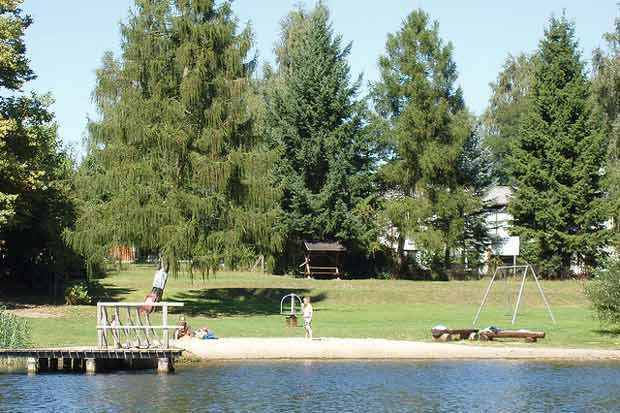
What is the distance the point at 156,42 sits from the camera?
4875 centimetres

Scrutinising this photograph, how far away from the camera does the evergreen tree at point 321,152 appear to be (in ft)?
237

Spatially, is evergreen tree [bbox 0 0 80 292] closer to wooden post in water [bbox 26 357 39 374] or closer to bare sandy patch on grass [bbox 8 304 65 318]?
bare sandy patch on grass [bbox 8 304 65 318]

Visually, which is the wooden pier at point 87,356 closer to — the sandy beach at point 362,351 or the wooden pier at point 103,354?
the wooden pier at point 103,354

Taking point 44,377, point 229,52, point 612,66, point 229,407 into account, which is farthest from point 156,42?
point 612,66

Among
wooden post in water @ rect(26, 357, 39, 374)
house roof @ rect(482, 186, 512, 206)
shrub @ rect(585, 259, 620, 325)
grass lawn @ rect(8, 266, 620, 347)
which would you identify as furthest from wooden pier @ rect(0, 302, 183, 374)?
house roof @ rect(482, 186, 512, 206)

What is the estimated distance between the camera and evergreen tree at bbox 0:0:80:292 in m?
46.9

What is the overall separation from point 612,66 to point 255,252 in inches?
1517

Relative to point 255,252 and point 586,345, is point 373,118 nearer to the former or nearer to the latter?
Result: point 255,252

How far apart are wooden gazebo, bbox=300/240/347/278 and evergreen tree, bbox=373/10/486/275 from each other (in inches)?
190

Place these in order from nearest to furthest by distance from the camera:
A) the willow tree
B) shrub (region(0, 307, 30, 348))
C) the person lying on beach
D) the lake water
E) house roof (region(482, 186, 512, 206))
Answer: the lake water < shrub (region(0, 307, 30, 348)) < the person lying on beach < the willow tree < house roof (region(482, 186, 512, 206))

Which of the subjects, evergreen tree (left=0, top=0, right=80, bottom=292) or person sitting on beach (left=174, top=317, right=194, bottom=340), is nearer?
person sitting on beach (left=174, top=317, right=194, bottom=340)

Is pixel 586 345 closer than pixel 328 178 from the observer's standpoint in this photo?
Yes

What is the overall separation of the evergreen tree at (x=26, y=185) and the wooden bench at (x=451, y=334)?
64.6 feet

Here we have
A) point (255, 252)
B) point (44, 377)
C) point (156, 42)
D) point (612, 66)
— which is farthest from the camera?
point (612, 66)
